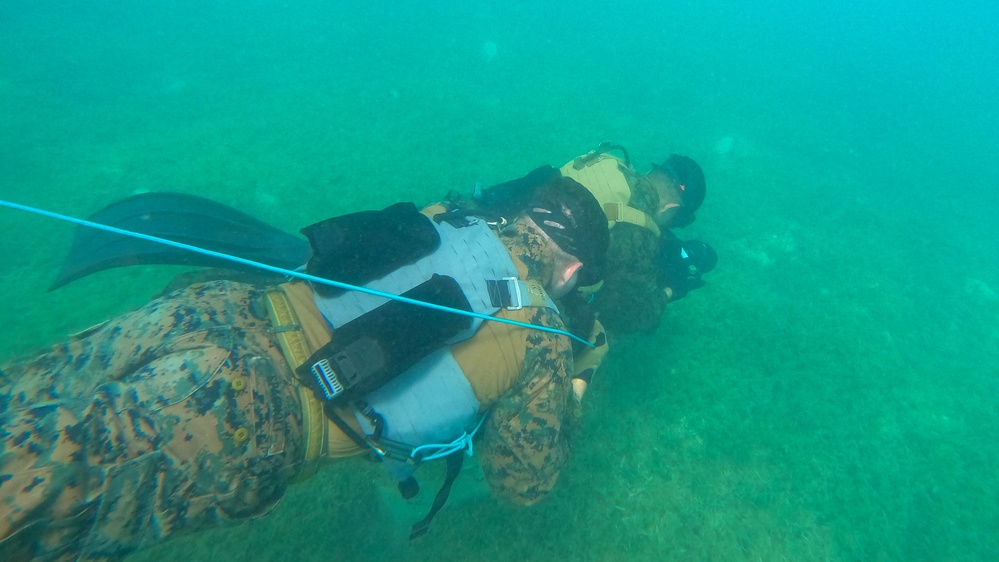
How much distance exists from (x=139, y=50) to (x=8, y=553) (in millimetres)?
13160

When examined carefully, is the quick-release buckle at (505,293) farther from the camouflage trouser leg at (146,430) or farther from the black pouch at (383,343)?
the camouflage trouser leg at (146,430)

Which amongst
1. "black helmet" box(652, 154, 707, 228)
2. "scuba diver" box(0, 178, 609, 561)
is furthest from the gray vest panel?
"black helmet" box(652, 154, 707, 228)

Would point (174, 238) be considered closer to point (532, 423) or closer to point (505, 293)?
point (505, 293)

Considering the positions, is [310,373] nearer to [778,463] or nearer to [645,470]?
[645,470]

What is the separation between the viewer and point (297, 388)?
228 cm

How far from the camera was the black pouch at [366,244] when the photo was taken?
2.43 m

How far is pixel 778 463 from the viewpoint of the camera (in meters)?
4.45

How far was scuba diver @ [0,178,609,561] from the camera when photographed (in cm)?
170

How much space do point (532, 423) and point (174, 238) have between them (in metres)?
3.26

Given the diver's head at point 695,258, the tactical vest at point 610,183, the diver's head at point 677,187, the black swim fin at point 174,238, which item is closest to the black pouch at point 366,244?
the black swim fin at point 174,238

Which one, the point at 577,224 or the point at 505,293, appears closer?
the point at 505,293

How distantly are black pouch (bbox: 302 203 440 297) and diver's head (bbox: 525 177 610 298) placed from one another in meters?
1.00

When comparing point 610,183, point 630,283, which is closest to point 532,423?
point 630,283

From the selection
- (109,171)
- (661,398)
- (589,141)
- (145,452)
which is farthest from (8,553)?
(589,141)
